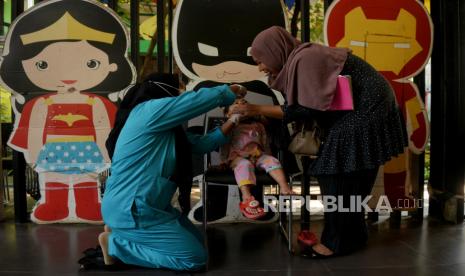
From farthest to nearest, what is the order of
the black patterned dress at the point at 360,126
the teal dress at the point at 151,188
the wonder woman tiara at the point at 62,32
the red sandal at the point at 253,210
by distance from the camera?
the wonder woman tiara at the point at 62,32 → the black patterned dress at the point at 360,126 → the red sandal at the point at 253,210 → the teal dress at the point at 151,188

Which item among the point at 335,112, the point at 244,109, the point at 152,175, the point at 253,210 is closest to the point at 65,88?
the point at 152,175

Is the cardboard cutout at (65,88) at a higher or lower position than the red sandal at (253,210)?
higher

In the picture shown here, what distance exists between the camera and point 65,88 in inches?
149

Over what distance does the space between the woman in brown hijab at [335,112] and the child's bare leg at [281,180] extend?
236mm

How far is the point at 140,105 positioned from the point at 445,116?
274 cm

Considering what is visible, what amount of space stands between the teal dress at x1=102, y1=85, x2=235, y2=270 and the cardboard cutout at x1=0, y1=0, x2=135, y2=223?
1.16m

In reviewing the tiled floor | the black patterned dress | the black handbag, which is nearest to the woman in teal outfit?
the tiled floor

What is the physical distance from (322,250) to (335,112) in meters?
0.91

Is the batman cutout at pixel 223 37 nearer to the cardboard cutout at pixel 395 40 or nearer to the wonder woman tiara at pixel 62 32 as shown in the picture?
the cardboard cutout at pixel 395 40

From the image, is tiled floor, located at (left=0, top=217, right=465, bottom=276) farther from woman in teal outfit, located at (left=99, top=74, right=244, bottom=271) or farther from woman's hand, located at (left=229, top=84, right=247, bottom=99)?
woman's hand, located at (left=229, top=84, right=247, bottom=99)

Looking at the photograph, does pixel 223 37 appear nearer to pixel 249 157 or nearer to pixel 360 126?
pixel 249 157

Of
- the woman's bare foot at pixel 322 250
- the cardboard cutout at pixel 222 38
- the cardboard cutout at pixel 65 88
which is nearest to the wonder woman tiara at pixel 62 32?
the cardboard cutout at pixel 65 88

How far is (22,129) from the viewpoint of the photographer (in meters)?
3.78

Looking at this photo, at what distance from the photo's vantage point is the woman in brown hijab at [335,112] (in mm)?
2734
